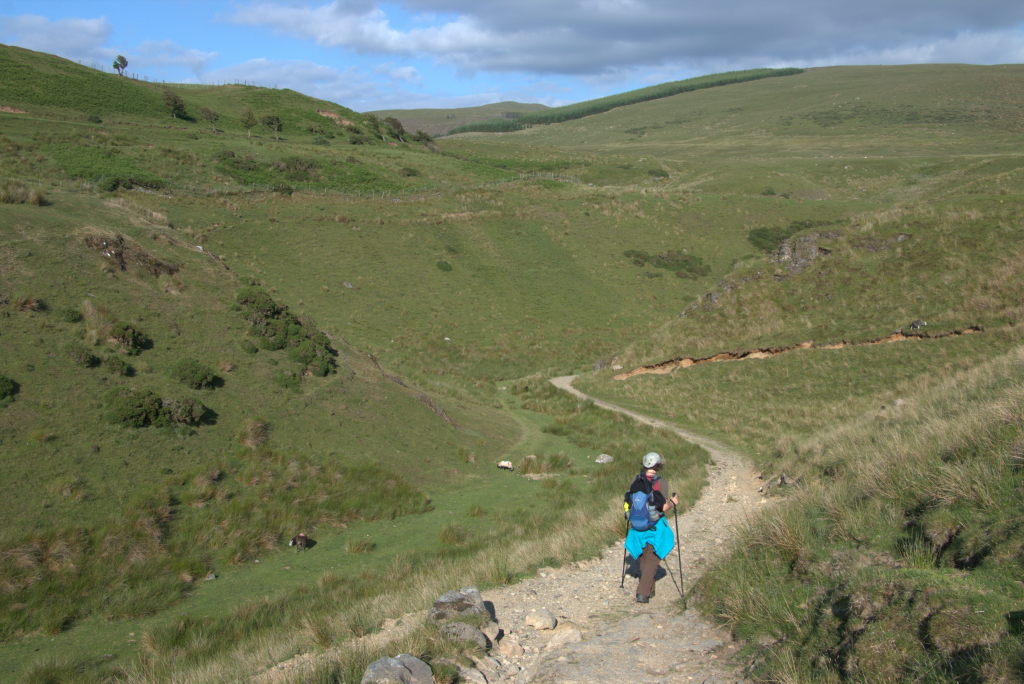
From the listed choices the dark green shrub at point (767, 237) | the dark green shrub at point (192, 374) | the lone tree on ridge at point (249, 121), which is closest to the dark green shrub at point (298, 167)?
the lone tree on ridge at point (249, 121)

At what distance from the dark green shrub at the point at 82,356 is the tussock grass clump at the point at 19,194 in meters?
8.11

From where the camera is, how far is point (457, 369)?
33344mm

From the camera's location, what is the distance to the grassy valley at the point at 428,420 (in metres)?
7.17

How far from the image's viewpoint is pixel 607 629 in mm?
7594

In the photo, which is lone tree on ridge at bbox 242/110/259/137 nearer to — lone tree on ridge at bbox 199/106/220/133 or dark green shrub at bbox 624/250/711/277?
lone tree on ridge at bbox 199/106/220/133

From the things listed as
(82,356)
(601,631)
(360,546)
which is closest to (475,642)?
(601,631)

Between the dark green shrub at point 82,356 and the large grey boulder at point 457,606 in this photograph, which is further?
the dark green shrub at point 82,356

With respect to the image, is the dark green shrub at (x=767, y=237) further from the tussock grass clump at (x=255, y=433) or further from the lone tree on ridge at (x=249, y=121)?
the lone tree on ridge at (x=249, y=121)

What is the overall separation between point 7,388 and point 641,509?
12.1 metres

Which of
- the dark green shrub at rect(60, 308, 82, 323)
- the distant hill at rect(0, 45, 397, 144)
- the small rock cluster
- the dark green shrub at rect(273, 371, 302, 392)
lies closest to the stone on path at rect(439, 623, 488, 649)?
the small rock cluster

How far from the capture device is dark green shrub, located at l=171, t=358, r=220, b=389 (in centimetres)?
1459

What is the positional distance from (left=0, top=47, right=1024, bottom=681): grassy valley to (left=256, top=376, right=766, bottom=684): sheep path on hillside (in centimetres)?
42

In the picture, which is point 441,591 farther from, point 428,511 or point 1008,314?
point 1008,314

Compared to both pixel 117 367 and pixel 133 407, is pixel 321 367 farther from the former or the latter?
pixel 133 407
